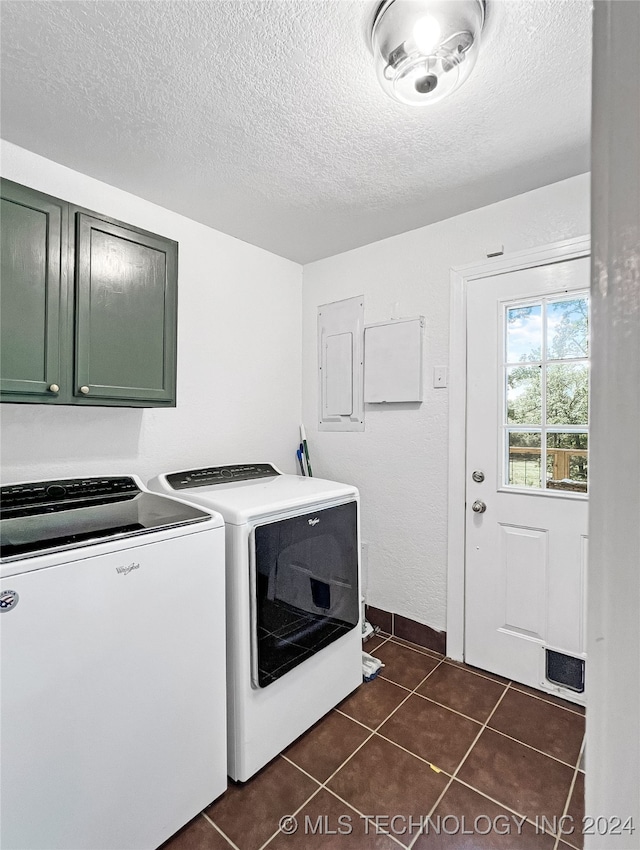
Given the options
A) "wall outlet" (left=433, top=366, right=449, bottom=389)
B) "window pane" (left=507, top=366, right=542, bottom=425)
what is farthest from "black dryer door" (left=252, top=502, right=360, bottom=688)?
"window pane" (left=507, top=366, right=542, bottom=425)

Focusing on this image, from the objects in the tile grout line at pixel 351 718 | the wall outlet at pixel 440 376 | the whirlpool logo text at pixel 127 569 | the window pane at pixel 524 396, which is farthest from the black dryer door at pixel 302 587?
the window pane at pixel 524 396

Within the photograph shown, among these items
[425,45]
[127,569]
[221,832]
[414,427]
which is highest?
[425,45]

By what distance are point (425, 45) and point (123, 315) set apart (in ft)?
4.50

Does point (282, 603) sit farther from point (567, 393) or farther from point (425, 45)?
point (425, 45)

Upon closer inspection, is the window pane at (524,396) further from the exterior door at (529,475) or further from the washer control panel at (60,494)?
the washer control panel at (60,494)

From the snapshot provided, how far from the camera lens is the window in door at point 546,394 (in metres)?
1.88

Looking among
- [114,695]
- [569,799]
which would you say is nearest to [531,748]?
[569,799]

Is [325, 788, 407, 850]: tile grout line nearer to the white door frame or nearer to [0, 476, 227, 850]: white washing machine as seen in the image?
[0, 476, 227, 850]: white washing machine

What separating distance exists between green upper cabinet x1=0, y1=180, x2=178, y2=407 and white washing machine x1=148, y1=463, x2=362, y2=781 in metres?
0.57

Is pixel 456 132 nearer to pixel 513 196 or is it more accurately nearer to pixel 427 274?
pixel 513 196

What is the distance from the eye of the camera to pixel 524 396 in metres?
2.03

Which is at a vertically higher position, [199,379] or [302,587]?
[199,379]

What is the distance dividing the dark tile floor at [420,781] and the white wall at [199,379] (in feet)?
4.65

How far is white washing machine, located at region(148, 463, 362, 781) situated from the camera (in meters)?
1.51
